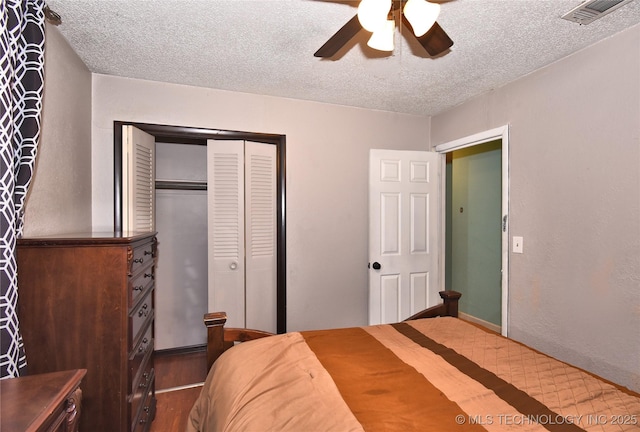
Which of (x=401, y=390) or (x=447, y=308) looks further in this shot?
(x=447, y=308)

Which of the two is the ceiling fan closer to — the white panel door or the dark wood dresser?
the dark wood dresser

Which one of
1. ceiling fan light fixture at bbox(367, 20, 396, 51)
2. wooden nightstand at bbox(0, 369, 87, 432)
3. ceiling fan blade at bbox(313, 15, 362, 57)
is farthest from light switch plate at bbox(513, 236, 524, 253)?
wooden nightstand at bbox(0, 369, 87, 432)

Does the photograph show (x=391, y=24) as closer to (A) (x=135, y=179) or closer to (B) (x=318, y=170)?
(B) (x=318, y=170)

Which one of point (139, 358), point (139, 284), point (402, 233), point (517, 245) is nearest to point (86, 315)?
point (139, 284)

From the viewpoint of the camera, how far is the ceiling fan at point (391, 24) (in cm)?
124

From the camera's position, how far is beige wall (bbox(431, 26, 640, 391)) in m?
1.82

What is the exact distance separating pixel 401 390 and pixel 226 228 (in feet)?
6.78

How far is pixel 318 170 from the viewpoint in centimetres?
311

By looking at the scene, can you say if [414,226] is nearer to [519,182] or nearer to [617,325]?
[519,182]

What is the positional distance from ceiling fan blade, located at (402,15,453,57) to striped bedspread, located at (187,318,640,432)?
148 cm

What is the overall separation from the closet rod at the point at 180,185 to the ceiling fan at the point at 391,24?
221 cm

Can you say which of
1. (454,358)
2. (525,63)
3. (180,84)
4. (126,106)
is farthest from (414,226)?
(126,106)

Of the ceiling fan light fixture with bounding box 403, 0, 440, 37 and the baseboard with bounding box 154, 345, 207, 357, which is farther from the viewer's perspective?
the baseboard with bounding box 154, 345, 207, 357

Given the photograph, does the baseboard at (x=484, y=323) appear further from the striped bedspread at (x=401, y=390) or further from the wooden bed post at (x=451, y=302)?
the striped bedspread at (x=401, y=390)
